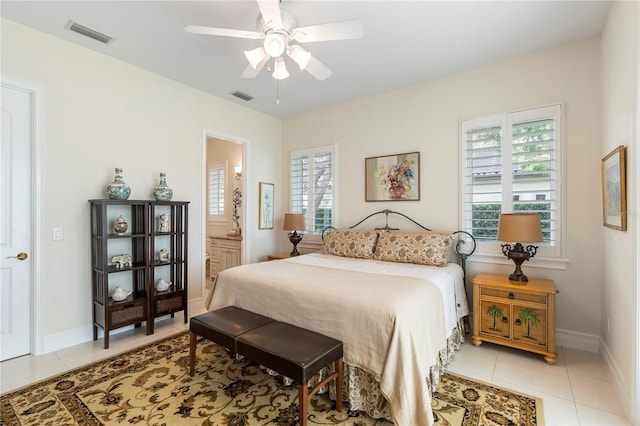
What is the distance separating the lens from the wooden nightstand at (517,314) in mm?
2656

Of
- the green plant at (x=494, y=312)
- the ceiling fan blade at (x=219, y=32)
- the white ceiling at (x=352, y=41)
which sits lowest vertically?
the green plant at (x=494, y=312)

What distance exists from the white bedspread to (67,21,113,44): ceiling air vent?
2542 mm

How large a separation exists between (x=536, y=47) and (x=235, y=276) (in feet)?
12.2

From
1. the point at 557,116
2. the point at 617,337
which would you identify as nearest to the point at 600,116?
the point at 557,116

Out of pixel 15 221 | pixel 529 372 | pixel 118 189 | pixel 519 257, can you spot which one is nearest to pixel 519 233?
pixel 519 257

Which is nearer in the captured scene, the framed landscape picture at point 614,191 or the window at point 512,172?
the framed landscape picture at point 614,191

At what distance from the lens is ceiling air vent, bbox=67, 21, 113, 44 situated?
8.98 feet

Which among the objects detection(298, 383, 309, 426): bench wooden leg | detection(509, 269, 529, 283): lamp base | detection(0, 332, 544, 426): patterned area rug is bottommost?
detection(0, 332, 544, 426): patterned area rug

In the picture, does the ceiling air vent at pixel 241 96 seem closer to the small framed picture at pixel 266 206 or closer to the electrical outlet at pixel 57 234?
the small framed picture at pixel 266 206

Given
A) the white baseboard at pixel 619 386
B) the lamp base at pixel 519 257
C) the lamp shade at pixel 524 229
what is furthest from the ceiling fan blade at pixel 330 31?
the white baseboard at pixel 619 386

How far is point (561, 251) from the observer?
3.01 meters

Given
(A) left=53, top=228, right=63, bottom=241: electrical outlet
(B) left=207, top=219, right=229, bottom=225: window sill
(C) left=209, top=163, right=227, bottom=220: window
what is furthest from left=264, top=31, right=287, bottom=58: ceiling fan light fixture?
(B) left=207, top=219, right=229, bottom=225: window sill

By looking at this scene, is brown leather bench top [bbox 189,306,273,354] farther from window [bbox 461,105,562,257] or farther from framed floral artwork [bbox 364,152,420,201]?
window [bbox 461,105,562,257]

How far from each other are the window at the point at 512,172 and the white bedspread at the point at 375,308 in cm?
85
